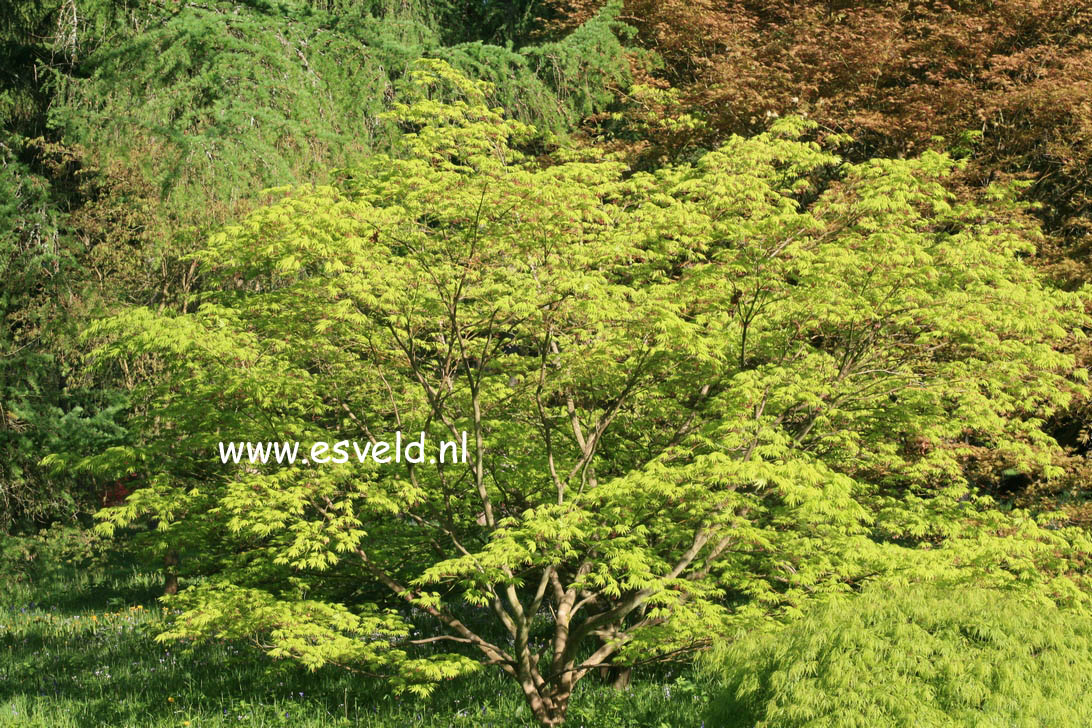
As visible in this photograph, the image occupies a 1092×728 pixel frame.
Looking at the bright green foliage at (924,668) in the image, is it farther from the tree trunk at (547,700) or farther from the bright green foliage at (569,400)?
the tree trunk at (547,700)

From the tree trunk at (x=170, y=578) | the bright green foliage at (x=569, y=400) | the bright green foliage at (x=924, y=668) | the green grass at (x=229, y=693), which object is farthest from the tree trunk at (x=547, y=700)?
the tree trunk at (x=170, y=578)

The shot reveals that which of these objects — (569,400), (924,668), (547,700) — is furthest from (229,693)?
(924,668)

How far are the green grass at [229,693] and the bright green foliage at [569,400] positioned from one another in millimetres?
533

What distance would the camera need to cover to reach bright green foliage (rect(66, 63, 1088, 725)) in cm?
641

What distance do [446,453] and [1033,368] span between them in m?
6.02

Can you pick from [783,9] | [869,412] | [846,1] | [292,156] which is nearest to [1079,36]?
[846,1]

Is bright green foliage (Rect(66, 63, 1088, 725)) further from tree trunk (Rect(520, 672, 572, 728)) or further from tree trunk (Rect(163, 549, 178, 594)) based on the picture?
tree trunk (Rect(163, 549, 178, 594))

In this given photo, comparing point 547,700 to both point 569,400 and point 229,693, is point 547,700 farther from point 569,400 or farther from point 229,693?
point 229,693

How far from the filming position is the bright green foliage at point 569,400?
6.41 metres

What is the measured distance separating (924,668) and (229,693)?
601cm

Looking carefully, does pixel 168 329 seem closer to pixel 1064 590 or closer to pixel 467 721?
pixel 467 721

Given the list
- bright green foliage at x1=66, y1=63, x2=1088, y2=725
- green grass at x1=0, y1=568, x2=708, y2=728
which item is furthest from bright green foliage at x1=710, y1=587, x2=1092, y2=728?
green grass at x1=0, y1=568, x2=708, y2=728

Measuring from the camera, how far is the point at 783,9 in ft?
50.1

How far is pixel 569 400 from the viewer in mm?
8008
